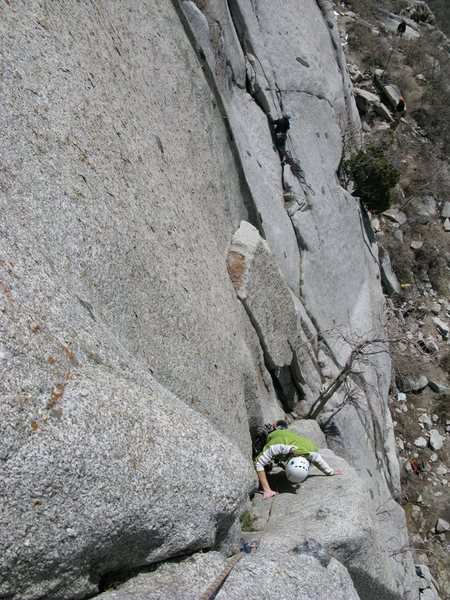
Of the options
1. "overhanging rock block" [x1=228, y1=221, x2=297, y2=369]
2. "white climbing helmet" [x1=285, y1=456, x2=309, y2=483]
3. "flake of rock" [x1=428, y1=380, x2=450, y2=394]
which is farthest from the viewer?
"flake of rock" [x1=428, y1=380, x2=450, y2=394]

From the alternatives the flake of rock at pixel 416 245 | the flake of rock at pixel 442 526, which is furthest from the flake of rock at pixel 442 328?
the flake of rock at pixel 442 526

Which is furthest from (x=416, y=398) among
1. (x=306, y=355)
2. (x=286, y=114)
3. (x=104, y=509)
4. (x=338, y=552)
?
(x=104, y=509)

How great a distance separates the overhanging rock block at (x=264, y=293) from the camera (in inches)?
382

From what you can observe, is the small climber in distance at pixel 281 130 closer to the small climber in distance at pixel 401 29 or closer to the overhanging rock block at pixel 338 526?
the overhanging rock block at pixel 338 526

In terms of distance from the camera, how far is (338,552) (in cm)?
612

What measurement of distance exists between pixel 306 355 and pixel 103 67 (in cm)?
772

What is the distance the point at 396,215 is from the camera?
21.5 metres

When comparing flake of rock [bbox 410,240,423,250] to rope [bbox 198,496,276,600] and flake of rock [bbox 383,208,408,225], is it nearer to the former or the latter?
flake of rock [bbox 383,208,408,225]

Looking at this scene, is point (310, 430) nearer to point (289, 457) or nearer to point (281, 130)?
point (289, 457)

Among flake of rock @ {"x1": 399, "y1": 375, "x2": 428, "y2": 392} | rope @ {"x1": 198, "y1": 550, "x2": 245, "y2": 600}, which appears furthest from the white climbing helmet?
flake of rock @ {"x1": 399, "y1": 375, "x2": 428, "y2": 392}

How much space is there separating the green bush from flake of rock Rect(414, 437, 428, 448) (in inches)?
295

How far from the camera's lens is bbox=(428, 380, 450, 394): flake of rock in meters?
18.5

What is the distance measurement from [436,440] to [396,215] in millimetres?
8628

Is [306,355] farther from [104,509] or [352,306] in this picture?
[104,509]
